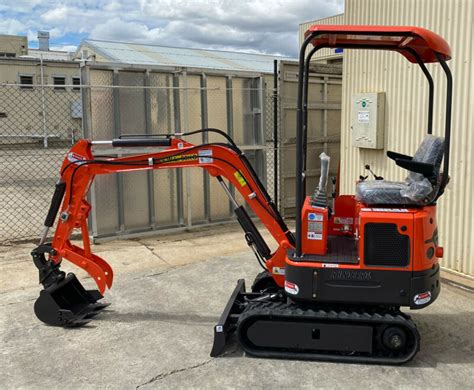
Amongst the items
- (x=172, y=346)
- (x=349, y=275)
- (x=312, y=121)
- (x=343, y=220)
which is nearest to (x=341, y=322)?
(x=349, y=275)

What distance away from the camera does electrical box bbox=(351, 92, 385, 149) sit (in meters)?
6.83

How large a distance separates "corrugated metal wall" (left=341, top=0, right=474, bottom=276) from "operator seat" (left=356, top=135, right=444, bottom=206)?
1.93 m

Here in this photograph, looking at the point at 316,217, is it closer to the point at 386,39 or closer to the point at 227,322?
the point at 227,322

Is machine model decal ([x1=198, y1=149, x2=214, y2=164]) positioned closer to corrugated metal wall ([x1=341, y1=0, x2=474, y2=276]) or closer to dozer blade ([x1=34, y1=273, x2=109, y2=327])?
dozer blade ([x1=34, y1=273, x2=109, y2=327])

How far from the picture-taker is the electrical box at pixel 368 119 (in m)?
6.83

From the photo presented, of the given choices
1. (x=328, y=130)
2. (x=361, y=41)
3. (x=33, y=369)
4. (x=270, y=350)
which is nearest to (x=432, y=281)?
(x=270, y=350)

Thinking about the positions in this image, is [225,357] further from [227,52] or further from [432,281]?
[227,52]

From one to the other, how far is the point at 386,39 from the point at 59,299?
3.71m

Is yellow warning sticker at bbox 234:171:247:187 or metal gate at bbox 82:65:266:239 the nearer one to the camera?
yellow warning sticker at bbox 234:171:247:187

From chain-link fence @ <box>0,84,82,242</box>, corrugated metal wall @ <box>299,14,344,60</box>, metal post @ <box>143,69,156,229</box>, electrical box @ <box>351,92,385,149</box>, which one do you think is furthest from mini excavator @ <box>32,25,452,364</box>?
corrugated metal wall @ <box>299,14,344,60</box>

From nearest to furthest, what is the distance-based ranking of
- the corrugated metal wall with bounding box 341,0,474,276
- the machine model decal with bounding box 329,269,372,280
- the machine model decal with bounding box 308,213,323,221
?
the machine model decal with bounding box 329,269,372,280 < the machine model decal with bounding box 308,213,323,221 < the corrugated metal wall with bounding box 341,0,474,276

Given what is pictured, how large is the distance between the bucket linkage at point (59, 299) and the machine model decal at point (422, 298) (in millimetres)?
2928

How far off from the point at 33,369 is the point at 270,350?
1.84 meters

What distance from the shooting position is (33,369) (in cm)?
406
